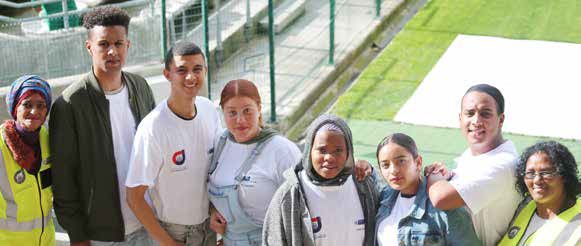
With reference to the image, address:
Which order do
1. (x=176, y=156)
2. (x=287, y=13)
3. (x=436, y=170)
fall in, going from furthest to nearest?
(x=287, y=13) → (x=176, y=156) → (x=436, y=170)

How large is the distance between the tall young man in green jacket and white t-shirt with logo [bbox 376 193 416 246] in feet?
4.79

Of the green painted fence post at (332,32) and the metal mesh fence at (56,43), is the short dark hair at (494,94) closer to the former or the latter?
the metal mesh fence at (56,43)

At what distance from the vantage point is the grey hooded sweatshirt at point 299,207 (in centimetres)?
455

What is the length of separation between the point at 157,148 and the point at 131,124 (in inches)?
15.3

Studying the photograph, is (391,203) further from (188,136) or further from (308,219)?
(188,136)

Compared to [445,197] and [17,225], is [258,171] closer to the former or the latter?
[445,197]

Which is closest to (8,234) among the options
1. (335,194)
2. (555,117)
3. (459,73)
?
(335,194)

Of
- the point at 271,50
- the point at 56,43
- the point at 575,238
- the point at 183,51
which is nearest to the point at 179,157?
the point at 183,51

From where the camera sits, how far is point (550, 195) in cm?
429

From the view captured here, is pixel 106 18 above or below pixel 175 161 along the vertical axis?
above

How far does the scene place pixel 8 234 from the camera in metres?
5.16

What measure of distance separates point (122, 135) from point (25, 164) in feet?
1.71

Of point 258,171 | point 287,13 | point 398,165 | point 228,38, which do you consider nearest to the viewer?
point 398,165

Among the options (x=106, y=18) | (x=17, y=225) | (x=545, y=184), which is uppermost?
(x=106, y=18)
